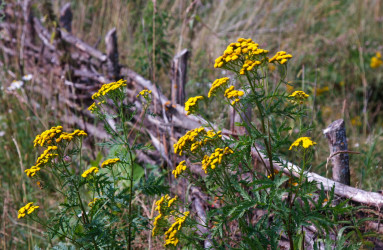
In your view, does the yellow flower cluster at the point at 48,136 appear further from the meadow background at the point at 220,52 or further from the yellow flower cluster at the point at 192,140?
the meadow background at the point at 220,52

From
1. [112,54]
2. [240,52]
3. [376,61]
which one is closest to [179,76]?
[112,54]

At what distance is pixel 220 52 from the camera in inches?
123

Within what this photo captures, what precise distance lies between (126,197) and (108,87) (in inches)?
19.7

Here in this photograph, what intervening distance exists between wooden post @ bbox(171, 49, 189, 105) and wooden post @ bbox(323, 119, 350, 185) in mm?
1210

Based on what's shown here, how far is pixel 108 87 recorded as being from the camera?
1.64 meters

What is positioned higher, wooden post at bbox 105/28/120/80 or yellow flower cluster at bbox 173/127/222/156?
wooden post at bbox 105/28/120/80

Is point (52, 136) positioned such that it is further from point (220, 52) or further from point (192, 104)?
point (220, 52)

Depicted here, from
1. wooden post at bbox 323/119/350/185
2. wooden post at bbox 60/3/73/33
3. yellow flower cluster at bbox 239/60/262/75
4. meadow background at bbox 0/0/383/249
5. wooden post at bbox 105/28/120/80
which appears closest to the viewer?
yellow flower cluster at bbox 239/60/262/75

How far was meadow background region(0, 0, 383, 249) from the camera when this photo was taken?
282 cm

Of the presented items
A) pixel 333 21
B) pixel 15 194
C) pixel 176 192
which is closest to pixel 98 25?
pixel 15 194

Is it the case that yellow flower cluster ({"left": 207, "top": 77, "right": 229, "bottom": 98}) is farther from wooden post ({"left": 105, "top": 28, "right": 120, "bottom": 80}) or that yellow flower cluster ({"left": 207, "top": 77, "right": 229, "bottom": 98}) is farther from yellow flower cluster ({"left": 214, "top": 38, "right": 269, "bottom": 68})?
wooden post ({"left": 105, "top": 28, "right": 120, "bottom": 80})

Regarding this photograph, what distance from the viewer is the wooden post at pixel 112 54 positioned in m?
3.42

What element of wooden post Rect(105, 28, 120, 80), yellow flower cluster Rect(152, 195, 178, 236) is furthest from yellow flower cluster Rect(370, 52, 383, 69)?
yellow flower cluster Rect(152, 195, 178, 236)

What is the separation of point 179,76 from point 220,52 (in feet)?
1.42
